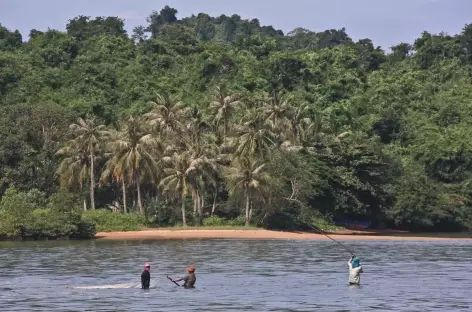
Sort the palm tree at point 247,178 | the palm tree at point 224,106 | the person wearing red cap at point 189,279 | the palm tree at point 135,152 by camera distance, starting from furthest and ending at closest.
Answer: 1. the palm tree at point 224,106
2. the palm tree at point 247,178
3. the palm tree at point 135,152
4. the person wearing red cap at point 189,279

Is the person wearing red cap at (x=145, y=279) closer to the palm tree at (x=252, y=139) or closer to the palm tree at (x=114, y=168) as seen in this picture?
the palm tree at (x=114, y=168)

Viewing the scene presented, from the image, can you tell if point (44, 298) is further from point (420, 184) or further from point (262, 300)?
point (420, 184)

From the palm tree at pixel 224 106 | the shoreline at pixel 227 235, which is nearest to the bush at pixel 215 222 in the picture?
the shoreline at pixel 227 235

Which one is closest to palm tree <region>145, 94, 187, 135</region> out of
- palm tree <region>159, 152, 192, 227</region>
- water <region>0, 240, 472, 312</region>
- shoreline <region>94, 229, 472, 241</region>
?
palm tree <region>159, 152, 192, 227</region>

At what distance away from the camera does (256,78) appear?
133125 millimetres

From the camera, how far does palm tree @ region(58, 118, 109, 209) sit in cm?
9662

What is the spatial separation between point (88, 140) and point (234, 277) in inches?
1893

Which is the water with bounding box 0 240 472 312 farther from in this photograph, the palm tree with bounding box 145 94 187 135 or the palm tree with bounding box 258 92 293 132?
the palm tree with bounding box 258 92 293 132

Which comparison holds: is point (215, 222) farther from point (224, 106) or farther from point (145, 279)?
point (145, 279)

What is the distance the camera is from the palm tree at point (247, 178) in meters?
94.0

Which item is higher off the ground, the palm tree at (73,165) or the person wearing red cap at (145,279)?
the palm tree at (73,165)

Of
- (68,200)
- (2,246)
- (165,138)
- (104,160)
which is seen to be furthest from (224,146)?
(2,246)

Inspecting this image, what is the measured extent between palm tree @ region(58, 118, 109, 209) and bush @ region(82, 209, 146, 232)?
12.8 ft

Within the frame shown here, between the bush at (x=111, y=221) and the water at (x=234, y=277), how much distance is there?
41.0ft
